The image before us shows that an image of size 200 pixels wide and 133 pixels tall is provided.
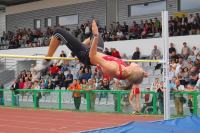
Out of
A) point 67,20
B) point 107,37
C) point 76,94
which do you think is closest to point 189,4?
point 107,37

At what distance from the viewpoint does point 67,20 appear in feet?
80.6

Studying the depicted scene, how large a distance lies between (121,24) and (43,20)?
5.84 m

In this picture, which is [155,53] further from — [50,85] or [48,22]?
[48,22]

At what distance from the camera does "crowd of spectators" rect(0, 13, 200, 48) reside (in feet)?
56.0

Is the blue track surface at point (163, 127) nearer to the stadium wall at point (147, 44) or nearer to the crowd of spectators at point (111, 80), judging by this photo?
the crowd of spectators at point (111, 80)

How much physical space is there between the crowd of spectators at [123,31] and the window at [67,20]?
1161mm

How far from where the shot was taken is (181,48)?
54.8 ft

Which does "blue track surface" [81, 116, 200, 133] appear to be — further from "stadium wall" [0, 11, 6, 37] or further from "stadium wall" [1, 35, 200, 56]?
"stadium wall" [0, 11, 6, 37]

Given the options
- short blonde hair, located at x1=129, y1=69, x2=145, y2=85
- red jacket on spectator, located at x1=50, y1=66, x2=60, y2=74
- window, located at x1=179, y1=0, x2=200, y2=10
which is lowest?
short blonde hair, located at x1=129, y1=69, x2=145, y2=85

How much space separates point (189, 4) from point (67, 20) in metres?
7.65

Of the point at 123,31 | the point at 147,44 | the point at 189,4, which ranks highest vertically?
the point at 189,4

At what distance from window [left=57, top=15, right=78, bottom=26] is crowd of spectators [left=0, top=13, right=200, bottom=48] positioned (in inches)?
45.7

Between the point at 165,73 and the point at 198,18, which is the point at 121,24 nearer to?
the point at 198,18

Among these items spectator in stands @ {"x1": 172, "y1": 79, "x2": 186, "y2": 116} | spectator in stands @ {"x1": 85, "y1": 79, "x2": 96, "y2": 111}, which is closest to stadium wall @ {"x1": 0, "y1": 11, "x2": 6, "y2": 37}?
spectator in stands @ {"x1": 85, "y1": 79, "x2": 96, "y2": 111}
